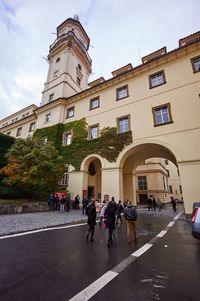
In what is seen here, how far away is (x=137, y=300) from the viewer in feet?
8.99

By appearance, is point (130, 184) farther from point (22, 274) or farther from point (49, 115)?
point (22, 274)

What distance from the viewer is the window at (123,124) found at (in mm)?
17831

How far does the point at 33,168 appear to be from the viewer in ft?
47.5

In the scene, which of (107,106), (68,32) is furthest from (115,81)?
(68,32)

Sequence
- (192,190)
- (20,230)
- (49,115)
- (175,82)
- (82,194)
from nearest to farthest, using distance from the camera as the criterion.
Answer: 1. (20,230)
2. (192,190)
3. (175,82)
4. (82,194)
5. (49,115)

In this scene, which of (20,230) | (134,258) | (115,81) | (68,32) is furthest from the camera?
(68,32)

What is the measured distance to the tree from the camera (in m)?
14.8

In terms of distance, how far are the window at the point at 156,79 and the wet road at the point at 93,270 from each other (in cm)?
1598

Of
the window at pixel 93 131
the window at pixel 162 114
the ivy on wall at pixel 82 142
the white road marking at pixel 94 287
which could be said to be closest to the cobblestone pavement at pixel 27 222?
the white road marking at pixel 94 287

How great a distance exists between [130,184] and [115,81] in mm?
14013

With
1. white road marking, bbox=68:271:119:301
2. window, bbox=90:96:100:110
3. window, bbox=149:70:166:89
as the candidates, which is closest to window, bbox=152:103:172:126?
window, bbox=149:70:166:89

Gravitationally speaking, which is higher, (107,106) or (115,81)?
(115,81)

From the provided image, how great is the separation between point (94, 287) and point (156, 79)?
1925 cm

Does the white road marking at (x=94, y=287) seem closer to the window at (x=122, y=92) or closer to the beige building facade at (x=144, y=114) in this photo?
the beige building facade at (x=144, y=114)
